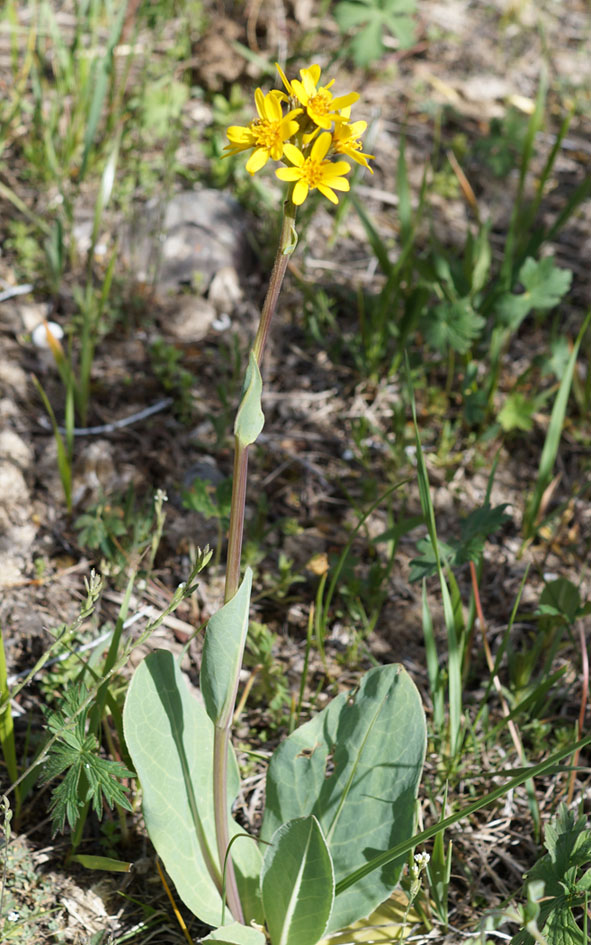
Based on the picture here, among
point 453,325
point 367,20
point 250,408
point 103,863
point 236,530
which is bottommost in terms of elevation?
point 103,863

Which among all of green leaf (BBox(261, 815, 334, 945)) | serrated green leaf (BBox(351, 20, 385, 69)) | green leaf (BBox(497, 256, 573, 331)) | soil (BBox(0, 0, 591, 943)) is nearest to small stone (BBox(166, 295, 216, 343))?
soil (BBox(0, 0, 591, 943))

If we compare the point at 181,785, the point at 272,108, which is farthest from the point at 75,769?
the point at 272,108

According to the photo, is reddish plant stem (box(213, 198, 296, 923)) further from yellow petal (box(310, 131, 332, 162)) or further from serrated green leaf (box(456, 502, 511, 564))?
serrated green leaf (box(456, 502, 511, 564))

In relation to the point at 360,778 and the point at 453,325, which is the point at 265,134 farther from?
the point at 453,325

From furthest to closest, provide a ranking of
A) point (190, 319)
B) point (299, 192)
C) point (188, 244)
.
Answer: point (188, 244) → point (190, 319) → point (299, 192)

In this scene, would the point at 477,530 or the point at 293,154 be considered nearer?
the point at 293,154

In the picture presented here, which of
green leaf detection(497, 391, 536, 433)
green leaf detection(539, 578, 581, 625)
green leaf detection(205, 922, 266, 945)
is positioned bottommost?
green leaf detection(205, 922, 266, 945)

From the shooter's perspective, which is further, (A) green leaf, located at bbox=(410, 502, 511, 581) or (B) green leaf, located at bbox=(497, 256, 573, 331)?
(B) green leaf, located at bbox=(497, 256, 573, 331)

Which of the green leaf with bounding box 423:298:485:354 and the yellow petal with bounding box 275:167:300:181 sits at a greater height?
the yellow petal with bounding box 275:167:300:181

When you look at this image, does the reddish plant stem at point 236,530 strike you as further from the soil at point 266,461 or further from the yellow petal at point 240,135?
the soil at point 266,461
